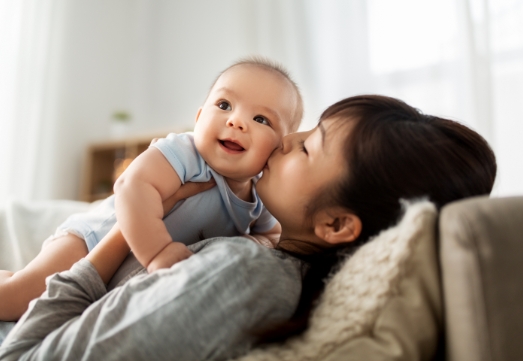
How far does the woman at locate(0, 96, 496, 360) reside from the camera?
0.58 meters

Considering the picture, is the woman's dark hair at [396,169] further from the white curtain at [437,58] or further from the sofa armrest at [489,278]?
the white curtain at [437,58]

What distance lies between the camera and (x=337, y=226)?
2.58ft

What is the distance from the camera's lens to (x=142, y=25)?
4.21 m

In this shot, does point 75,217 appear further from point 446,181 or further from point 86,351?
point 446,181

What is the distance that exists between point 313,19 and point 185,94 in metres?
1.39

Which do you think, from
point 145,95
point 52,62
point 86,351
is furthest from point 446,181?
point 145,95

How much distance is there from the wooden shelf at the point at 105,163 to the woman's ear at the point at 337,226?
284cm

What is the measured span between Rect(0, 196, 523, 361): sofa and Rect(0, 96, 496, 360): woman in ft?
0.19

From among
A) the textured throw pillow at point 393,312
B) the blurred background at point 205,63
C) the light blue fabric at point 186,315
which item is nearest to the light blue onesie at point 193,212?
the light blue fabric at point 186,315

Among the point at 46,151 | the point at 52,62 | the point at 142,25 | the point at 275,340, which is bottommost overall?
the point at 46,151

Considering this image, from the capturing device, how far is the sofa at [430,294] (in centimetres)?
52

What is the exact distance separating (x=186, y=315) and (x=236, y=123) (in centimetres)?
46

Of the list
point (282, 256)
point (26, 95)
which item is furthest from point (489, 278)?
point (26, 95)

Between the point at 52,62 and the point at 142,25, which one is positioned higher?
the point at 142,25
